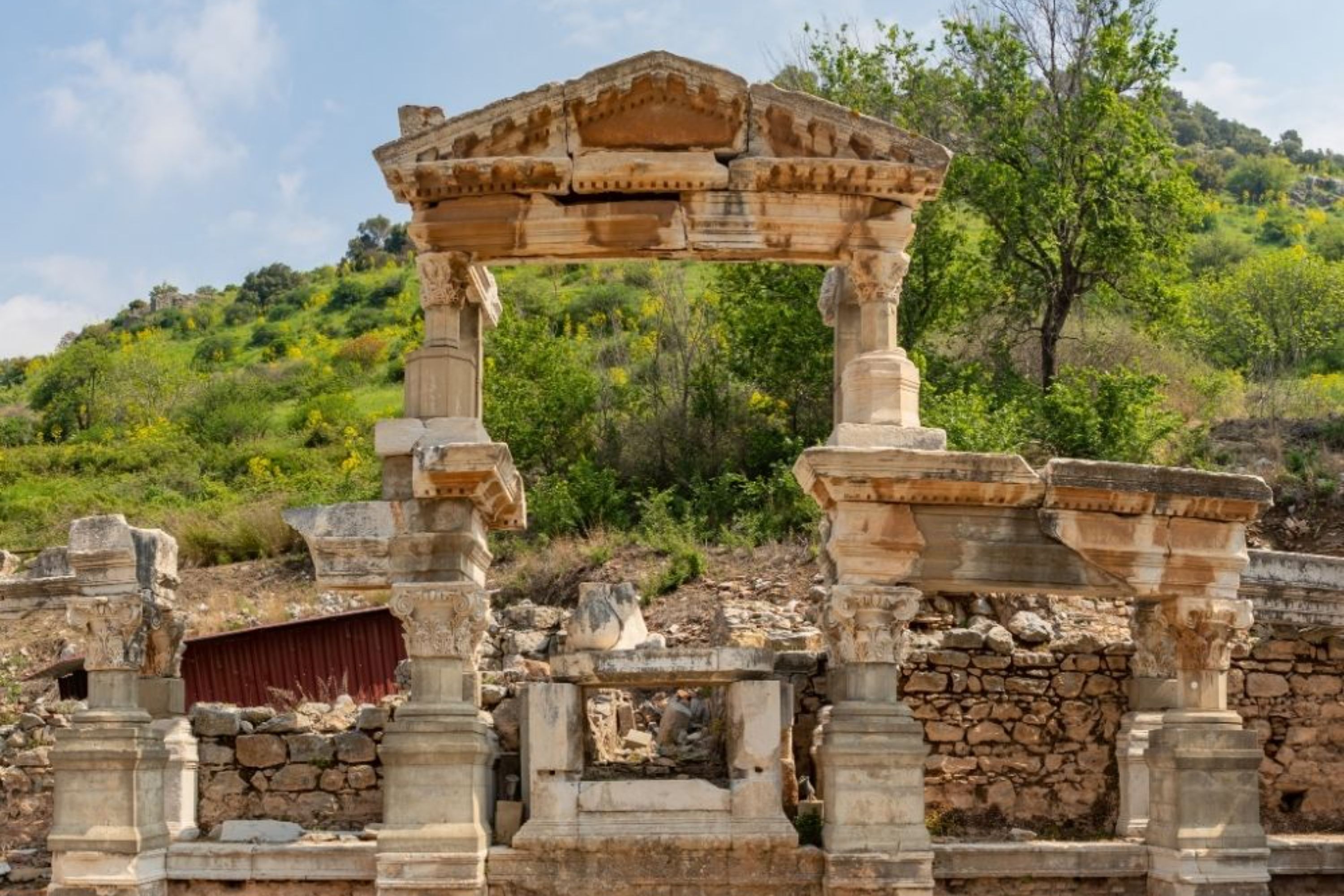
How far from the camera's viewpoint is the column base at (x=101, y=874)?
11430 millimetres

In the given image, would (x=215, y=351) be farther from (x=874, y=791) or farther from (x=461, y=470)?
(x=874, y=791)

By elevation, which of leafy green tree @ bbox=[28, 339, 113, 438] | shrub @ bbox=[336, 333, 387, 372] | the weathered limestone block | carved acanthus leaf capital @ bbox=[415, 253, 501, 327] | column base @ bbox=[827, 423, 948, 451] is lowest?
the weathered limestone block

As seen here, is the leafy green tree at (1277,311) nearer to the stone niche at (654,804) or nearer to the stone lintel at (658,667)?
the stone lintel at (658,667)

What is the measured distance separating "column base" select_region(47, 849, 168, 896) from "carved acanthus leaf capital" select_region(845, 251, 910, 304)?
22.0ft

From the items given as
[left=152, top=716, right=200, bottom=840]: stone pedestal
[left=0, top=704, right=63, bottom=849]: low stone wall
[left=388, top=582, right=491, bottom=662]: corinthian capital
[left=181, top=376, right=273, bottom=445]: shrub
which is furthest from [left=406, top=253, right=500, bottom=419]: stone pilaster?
[left=181, top=376, right=273, bottom=445]: shrub

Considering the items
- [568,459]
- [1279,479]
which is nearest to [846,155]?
[1279,479]

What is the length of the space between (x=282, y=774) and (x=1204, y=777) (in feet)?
24.0

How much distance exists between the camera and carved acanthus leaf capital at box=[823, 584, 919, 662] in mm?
11695

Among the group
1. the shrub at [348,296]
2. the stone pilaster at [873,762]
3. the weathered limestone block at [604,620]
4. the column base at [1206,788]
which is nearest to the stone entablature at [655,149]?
the weathered limestone block at [604,620]

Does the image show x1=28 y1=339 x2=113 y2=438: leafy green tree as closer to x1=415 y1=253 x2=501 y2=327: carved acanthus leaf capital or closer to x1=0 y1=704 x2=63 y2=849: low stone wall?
x1=0 y1=704 x2=63 y2=849: low stone wall

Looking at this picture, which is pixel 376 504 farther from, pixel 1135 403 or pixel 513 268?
pixel 513 268

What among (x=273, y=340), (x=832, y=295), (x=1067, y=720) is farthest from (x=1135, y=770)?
(x=273, y=340)

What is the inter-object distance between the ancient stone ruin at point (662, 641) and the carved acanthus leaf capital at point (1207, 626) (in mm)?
27

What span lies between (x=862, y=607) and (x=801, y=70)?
19.9 metres
